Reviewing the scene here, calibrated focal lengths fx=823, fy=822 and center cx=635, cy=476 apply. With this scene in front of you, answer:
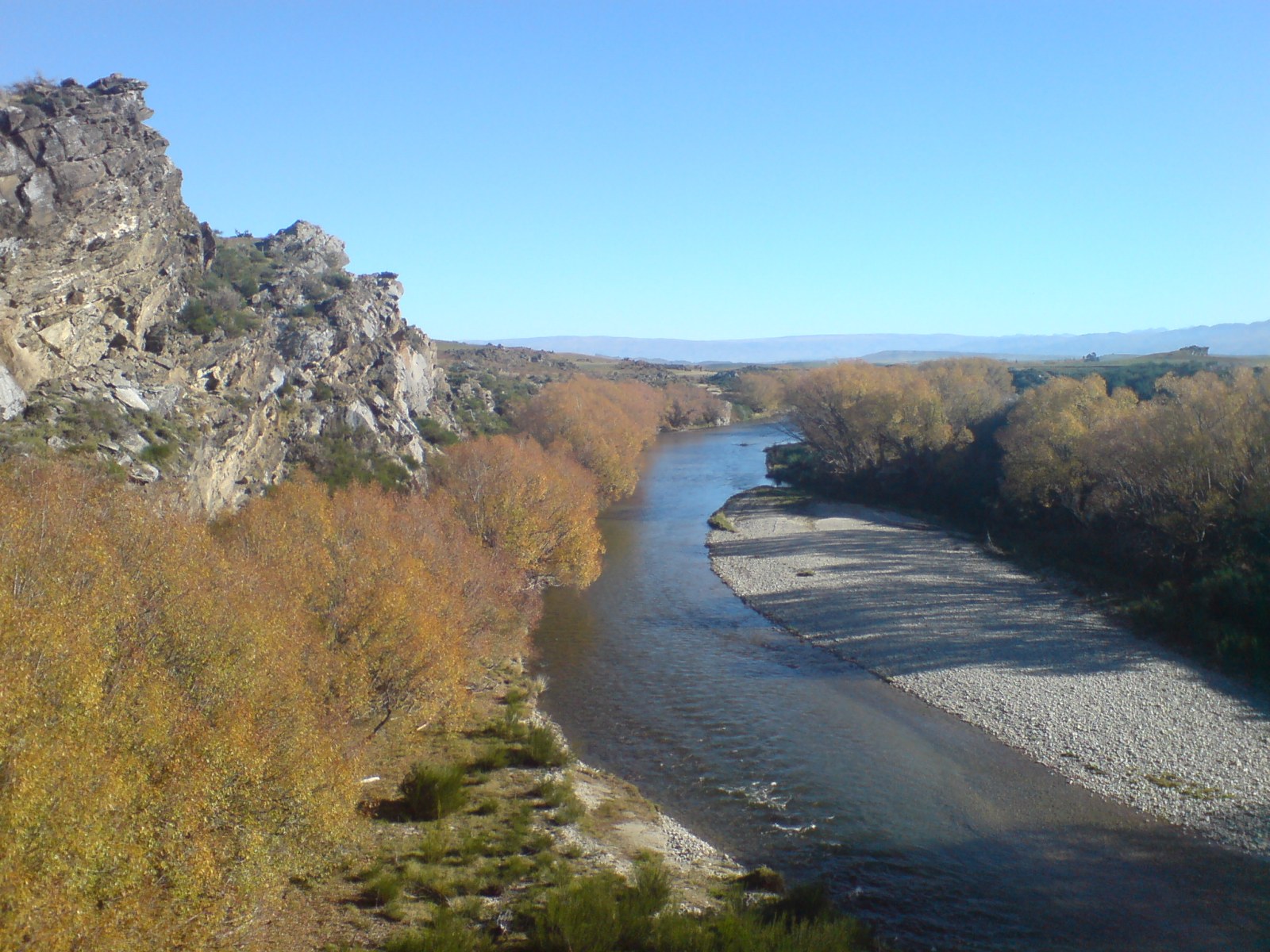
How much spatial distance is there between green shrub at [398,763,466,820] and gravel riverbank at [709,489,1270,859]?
1410 cm

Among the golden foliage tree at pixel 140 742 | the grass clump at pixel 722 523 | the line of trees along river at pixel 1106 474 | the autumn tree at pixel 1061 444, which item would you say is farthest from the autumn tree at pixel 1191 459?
the golden foliage tree at pixel 140 742

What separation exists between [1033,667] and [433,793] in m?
19.2

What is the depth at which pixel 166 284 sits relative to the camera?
3428cm

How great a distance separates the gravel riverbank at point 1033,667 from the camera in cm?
1906

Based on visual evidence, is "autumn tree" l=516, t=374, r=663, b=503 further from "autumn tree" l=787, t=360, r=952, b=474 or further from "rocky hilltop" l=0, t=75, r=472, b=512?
"autumn tree" l=787, t=360, r=952, b=474

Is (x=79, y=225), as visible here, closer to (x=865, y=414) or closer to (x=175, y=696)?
(x=175, y=696)

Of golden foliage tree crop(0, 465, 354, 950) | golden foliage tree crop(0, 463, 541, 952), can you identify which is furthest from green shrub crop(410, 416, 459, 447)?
golden foliage tree crop(0, 465, 354, 950)

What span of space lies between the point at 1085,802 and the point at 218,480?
2993 centimetres

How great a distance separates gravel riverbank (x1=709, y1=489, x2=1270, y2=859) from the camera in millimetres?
19062

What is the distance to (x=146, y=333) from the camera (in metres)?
32.5

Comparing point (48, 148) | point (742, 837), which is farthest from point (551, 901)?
point (48, 148)

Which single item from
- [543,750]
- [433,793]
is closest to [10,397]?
[433,793]

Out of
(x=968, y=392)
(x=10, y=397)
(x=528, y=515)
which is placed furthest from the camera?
(x=968, y=392)

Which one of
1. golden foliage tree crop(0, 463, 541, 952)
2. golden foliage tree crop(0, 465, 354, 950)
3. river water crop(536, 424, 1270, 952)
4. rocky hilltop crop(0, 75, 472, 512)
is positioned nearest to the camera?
golden foliage tree crop(0, 465, 354, 950)
